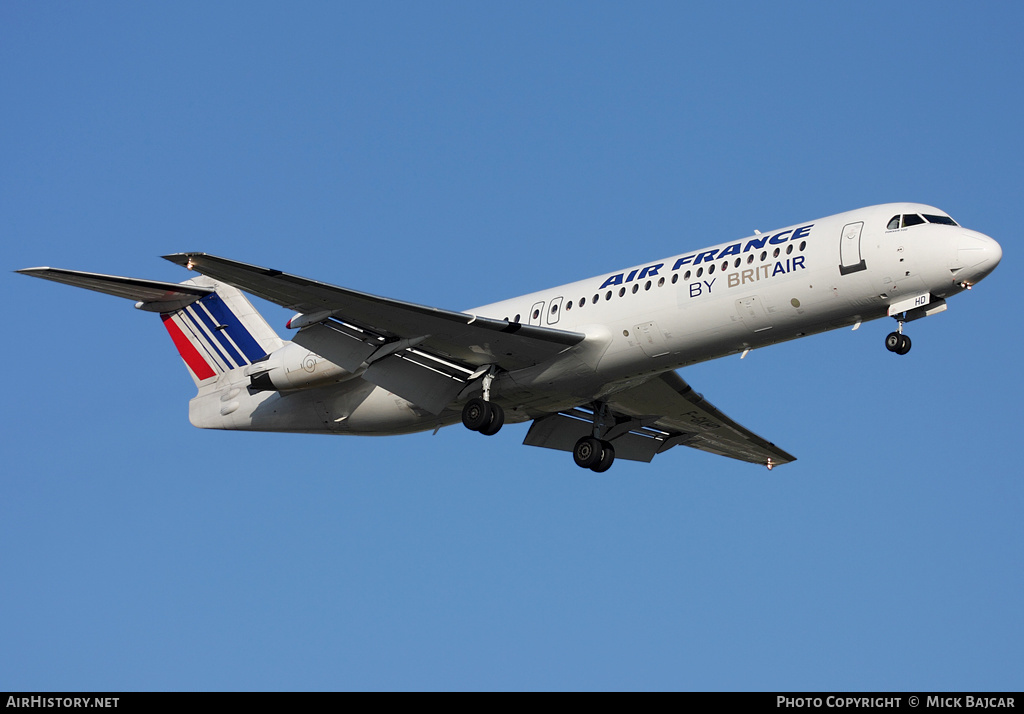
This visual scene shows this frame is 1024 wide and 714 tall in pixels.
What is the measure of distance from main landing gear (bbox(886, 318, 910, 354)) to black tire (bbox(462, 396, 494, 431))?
25.9 feet

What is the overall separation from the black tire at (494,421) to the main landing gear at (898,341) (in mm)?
7721

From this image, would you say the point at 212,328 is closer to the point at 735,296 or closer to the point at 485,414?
the point at 485,414

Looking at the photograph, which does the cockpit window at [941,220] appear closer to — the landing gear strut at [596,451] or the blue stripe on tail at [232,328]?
the landing gear strut at [596,451]

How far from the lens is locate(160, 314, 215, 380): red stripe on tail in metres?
30.9

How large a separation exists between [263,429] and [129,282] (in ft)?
15.1

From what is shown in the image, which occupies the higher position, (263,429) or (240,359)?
(240,359)

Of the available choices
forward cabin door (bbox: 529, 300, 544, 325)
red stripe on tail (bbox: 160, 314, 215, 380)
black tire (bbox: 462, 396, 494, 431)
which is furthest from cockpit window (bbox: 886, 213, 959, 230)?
red stripe on tail (bbox: 160, 314, 215, 380)

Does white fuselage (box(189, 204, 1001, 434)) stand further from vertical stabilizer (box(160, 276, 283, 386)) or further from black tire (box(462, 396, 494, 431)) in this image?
vertical stabilizer (box(160, 276, 283, 386))

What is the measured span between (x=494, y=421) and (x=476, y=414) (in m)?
0.40

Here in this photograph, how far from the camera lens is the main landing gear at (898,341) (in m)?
22.6
